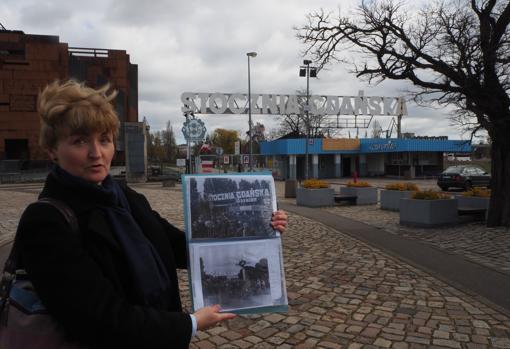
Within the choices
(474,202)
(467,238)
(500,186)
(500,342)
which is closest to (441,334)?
(500,342)

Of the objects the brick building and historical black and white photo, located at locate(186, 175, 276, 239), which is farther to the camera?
the brick building

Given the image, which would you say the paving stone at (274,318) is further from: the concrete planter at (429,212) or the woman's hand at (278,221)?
the concrete planter at (429,212)

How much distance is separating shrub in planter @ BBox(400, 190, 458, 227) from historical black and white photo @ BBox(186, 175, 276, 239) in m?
10.7

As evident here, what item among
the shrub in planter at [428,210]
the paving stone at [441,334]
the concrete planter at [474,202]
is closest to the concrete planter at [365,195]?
the concrete planter at [474,202]

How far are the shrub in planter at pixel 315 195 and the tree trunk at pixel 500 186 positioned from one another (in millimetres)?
7289

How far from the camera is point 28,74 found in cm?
4978

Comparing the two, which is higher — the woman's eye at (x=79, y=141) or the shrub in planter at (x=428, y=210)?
the woman's eye at (x=79, y=141)

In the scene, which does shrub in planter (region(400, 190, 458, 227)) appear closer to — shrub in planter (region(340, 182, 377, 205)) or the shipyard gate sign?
shrub in planter (region(340, 182, 377, 205))

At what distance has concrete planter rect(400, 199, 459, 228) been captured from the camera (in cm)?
1172

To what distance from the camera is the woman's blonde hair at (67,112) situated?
1540 millimetres

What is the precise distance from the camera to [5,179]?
3894 cm

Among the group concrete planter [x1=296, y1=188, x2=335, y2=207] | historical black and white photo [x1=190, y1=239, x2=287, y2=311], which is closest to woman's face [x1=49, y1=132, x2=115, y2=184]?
historical black and white photo [x1=190, y1=239, x2=287, y2=311]

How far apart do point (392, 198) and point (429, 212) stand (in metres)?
4.72

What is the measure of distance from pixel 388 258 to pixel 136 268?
723 cm
